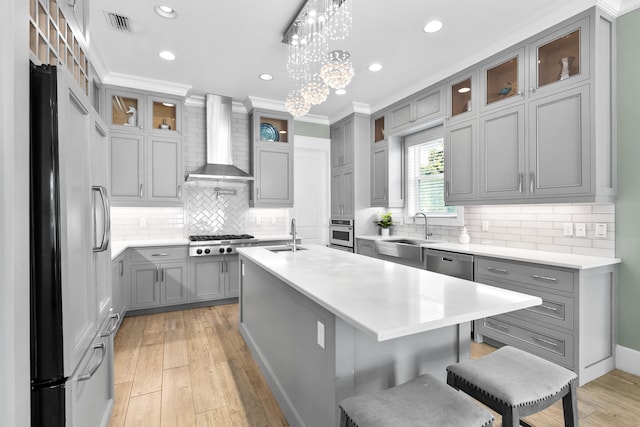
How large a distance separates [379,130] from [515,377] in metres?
4.16

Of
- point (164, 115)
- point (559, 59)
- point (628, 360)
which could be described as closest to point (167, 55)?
point (164, 115)

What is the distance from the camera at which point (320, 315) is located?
1582 millimetres

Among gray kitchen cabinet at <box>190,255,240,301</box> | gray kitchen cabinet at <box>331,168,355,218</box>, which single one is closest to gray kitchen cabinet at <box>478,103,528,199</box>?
gray kitchen cabinet at <box>331,168,355,218</box>

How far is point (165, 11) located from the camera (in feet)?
8.77

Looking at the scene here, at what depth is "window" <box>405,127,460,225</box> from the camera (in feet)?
14.0

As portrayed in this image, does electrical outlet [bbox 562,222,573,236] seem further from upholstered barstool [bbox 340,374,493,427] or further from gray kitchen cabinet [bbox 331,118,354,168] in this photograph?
gray kitchen cabinet [bbox 331,118,354,168]

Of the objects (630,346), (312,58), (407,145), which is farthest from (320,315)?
(407,145)

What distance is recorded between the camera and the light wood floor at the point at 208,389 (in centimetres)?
199

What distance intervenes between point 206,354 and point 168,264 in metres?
1.60

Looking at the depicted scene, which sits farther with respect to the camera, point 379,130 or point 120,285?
point 379,130

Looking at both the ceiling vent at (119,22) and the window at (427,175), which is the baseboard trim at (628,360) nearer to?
the window at (427,175)

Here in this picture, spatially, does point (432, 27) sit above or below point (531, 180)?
above

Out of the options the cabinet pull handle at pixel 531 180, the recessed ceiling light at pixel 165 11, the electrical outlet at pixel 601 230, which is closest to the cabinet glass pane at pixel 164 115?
the recessed ceiling light at pixel 165 11

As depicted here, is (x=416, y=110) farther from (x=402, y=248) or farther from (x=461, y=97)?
(x=402, y=248)
